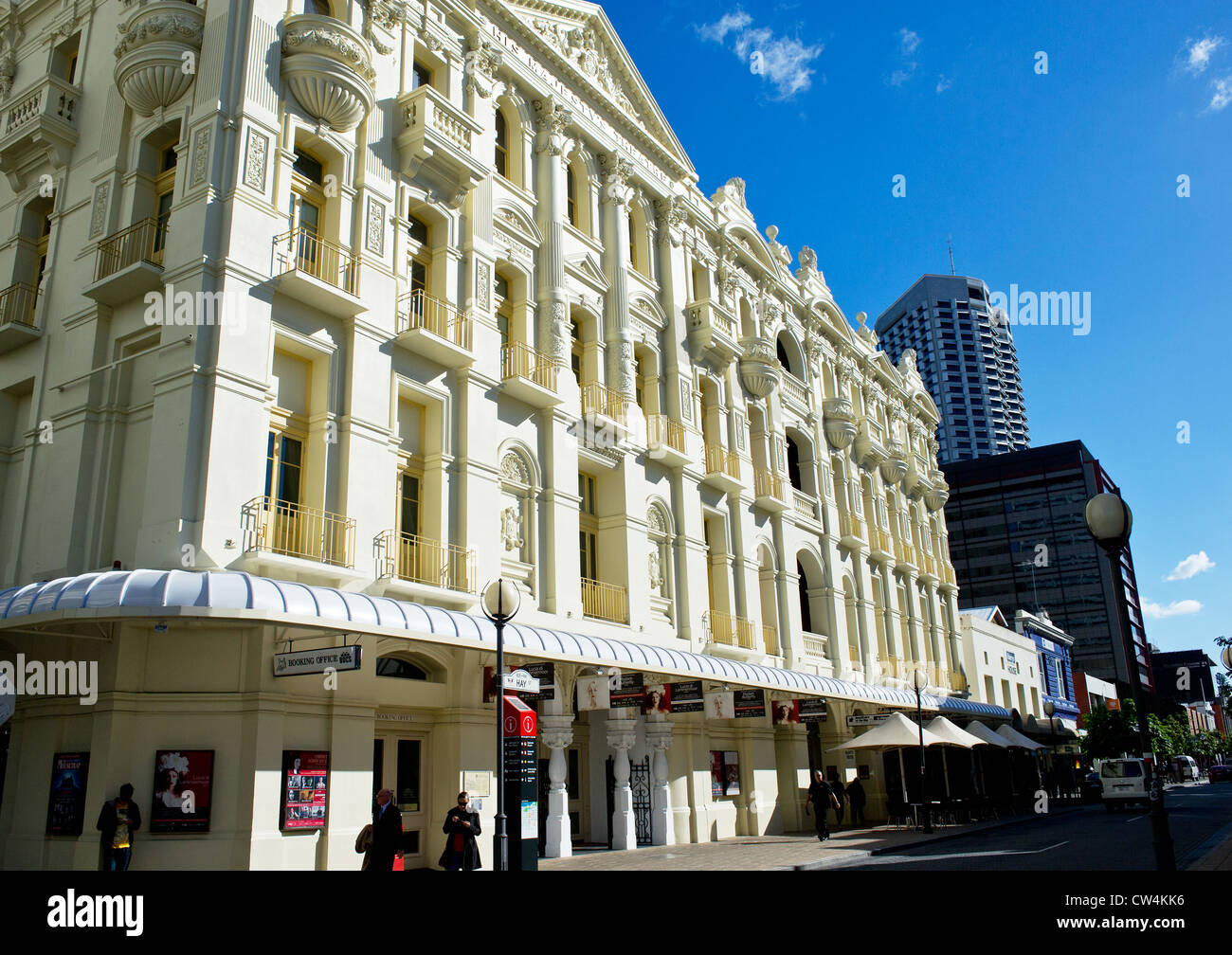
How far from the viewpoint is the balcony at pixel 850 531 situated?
34.2 meters

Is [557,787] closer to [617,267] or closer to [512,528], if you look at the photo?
[512,528]

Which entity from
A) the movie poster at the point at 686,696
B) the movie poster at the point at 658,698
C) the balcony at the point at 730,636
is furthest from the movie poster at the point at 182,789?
the balcony at the point at 730,636

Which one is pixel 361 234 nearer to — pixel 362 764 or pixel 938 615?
pixel 362 764

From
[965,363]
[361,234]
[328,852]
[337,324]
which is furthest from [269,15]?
[965,363]

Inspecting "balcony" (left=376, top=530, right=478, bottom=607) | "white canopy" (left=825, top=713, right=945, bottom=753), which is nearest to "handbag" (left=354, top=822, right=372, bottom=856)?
"balcony" (left=376, top=530, right=478, bottom=607)

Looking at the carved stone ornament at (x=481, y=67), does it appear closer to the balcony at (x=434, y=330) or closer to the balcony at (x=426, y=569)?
the balcony at (x=434, y=330)

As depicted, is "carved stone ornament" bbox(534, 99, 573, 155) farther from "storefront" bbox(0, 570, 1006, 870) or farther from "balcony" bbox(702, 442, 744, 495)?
"storefront" bbox(0, 570, 1006, 870)

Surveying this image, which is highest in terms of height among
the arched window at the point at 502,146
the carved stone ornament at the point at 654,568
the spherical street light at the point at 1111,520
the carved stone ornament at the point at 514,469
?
the arched window at the point at 502,146

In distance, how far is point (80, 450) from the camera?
15.0 meters

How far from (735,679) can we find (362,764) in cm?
918

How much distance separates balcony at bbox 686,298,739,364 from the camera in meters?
27.3

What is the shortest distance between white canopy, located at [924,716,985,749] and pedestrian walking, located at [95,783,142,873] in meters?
21.5

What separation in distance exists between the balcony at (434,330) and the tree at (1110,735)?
59075 millimetres

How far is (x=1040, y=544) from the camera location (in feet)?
387
